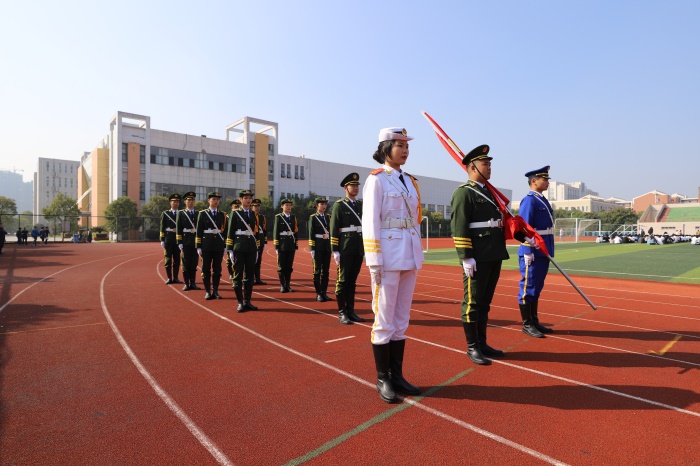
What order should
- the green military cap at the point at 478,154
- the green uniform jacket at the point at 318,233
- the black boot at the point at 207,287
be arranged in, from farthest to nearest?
the green uniform jacket at the point at 318,233 → the black boot at the point at 207,287 → the green military cap at the point at 478,154

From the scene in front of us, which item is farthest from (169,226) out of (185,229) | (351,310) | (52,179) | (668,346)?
(52,179)

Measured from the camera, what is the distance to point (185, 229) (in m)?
10.2

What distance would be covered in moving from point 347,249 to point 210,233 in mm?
3554

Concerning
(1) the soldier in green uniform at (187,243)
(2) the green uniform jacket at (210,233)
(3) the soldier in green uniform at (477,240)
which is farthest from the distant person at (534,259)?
(1) the soldier in green uniform at (187,243)

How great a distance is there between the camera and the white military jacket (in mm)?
3643

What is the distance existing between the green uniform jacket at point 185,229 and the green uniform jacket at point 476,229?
7435 mm

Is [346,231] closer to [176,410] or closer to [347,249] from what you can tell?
[347,249]

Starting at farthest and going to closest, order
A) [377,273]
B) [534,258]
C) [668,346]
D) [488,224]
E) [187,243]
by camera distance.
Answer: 1. [187,243]
2. [534,258]
3. [668,346]
4. [488,224]
5. [377,273]

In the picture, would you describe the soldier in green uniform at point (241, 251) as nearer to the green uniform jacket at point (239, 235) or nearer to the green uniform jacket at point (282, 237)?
the green uniform jacket at point (239, 235)

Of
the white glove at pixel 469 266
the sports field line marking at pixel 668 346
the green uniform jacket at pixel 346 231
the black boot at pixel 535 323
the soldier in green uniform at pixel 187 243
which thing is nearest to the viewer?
the white glove at pixel 469 266

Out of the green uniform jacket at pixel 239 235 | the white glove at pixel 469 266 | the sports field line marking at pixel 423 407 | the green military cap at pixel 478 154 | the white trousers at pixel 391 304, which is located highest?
the green military cap at pixel 478 154

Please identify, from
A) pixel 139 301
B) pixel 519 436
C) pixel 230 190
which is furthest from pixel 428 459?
pixel 230 190

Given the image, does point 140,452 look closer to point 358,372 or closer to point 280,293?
point 358,372

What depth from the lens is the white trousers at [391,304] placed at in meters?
3.69
